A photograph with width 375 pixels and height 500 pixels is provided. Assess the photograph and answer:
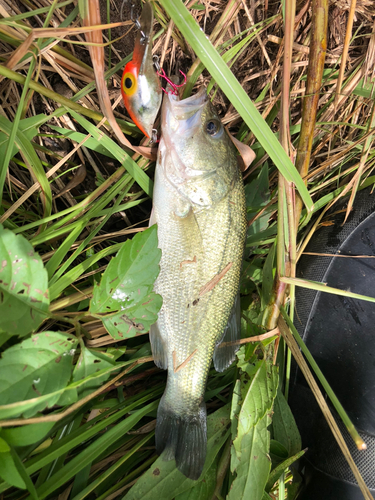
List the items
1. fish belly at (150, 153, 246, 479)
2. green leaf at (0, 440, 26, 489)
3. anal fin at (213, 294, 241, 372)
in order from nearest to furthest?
1. green leaf at (0, 440, 26, 489)
2. fish belly at (150, 153, 246, 479)
3. anal fin at (213, 294, 241, 372)

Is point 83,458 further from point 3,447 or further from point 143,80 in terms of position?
point 143,80

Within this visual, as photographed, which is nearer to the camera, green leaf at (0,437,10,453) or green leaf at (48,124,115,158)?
green leaf at (0,437,10,453)

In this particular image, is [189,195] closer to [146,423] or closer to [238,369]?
[238,369]

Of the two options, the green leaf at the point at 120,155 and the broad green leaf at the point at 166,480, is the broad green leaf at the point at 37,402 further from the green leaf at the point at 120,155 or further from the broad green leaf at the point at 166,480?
the green leaf at the point at 120,155

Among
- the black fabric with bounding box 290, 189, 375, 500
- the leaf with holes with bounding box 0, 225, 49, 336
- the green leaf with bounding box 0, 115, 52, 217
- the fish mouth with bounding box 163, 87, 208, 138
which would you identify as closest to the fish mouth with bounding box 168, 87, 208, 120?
the fish mouth with bounding box 163, 87, 208, 138

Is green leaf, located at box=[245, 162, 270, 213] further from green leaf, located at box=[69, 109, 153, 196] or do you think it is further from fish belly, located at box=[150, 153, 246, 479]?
green leaf, located at box=[69, 109, 153, 196]

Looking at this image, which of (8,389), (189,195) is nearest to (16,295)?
(8,389)
